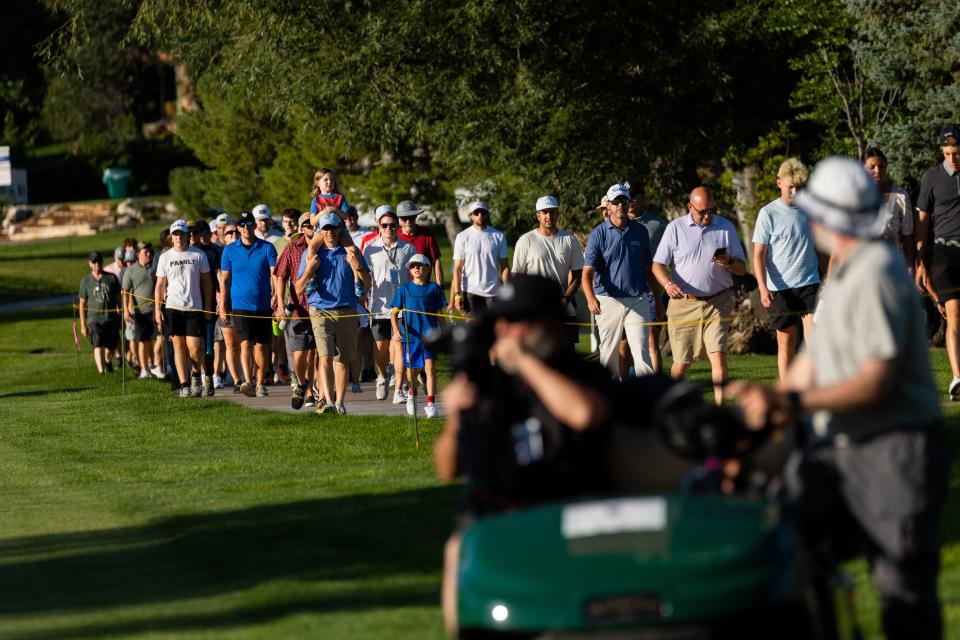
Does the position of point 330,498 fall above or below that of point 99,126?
below

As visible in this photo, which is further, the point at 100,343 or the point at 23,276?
the point at 23,276

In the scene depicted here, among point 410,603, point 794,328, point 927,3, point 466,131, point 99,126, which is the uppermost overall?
point 99,126

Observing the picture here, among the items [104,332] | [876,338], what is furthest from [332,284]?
[876,338]

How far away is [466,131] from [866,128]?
324 inches

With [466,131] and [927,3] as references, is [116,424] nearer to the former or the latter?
[466,131]

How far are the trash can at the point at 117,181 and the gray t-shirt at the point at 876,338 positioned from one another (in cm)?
7582

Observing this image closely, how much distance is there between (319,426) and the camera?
16.4 metres

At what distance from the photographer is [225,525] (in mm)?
10938

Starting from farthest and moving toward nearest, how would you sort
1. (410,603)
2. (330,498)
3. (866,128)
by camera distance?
(866,128) < (330,498) < (410,603)

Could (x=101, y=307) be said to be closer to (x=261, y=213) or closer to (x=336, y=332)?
(x=261, y=213)

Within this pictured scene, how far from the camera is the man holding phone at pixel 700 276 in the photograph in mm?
14297

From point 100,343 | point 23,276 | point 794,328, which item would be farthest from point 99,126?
point 794,328

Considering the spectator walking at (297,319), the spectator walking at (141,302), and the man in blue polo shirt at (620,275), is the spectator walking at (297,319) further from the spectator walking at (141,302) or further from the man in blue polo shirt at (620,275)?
the spectator walking at (141,302)

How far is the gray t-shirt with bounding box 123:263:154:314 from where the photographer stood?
76.2 feet
